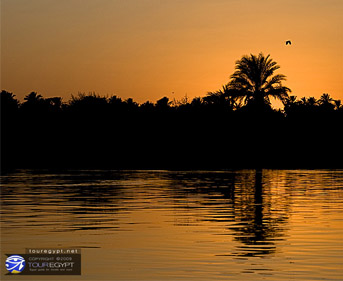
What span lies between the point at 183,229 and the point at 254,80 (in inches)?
2017

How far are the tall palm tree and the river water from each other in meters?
34.7

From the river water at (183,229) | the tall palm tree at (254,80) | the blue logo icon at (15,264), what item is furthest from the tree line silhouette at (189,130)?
the blue logo icon at (15,264)

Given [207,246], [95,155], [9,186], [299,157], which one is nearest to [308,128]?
[299,157]

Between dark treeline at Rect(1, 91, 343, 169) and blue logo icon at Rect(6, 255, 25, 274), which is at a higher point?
dark treeline at Rect(1, 91, 343, 169)

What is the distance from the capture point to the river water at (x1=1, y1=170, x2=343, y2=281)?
14.3m

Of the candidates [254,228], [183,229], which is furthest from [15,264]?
[254,228]

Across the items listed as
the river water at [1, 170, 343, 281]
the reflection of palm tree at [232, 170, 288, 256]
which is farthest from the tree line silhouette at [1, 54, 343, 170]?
the reflection of palm tree at [232, 170, 288, 256]

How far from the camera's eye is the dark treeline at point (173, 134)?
73.4m

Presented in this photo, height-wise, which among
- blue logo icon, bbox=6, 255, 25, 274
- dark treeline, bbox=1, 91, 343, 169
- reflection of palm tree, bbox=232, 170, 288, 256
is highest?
dark treeline, bbox=1, 91, 343, 169

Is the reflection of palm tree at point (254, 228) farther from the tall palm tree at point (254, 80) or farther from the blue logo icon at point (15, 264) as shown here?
the tall palm tree at point (254, 80)

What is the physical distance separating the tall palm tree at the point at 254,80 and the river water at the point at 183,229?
114 feet

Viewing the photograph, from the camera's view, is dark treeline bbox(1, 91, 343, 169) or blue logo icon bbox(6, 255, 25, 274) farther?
dark treeline bbox(1, 91, 343, 169)

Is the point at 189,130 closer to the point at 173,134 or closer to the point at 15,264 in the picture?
the point at 173,134

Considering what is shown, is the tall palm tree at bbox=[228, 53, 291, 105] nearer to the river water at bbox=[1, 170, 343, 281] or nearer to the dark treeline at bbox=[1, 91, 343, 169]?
the dark treeline at bbox=[1, 91, 343, 169]
